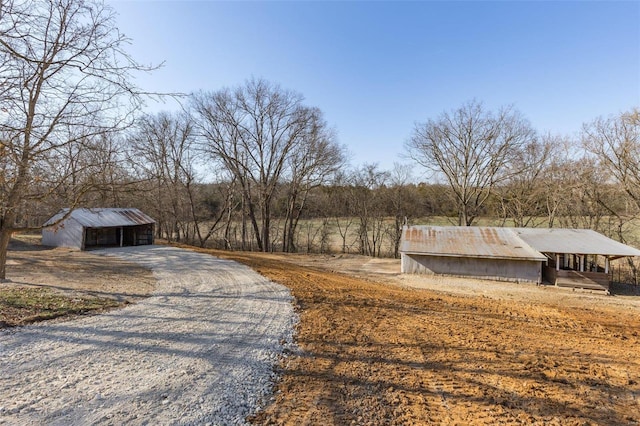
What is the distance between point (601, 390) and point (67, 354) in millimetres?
7969

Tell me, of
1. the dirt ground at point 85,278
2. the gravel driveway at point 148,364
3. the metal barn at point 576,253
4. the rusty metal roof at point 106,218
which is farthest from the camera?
the rusty metal roof at point 106,218

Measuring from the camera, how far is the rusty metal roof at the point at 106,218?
66.2 feet

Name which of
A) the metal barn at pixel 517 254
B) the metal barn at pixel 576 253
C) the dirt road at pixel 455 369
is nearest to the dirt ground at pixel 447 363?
the dirt road at pixel 455 369

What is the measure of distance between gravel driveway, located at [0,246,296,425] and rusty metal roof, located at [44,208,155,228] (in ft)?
52.6

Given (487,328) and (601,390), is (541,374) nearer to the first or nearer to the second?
(601,390)

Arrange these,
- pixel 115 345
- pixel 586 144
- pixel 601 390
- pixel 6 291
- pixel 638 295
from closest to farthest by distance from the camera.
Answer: pixel 601 390, pixel 115 345, pixel 6 291, pixel 638 295, pixel 586 144

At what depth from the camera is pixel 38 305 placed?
6824mm

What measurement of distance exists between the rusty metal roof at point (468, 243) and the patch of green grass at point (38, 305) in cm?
1545

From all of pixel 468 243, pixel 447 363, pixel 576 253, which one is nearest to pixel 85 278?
pixel 447 363

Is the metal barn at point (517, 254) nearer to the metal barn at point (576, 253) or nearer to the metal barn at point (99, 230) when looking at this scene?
the metal barn at point (576, 253)

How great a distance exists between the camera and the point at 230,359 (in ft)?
16.4

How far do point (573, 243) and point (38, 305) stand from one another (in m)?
23.1

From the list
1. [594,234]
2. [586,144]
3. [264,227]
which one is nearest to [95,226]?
[264,227]

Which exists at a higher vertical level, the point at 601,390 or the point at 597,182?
the point at 597,182
